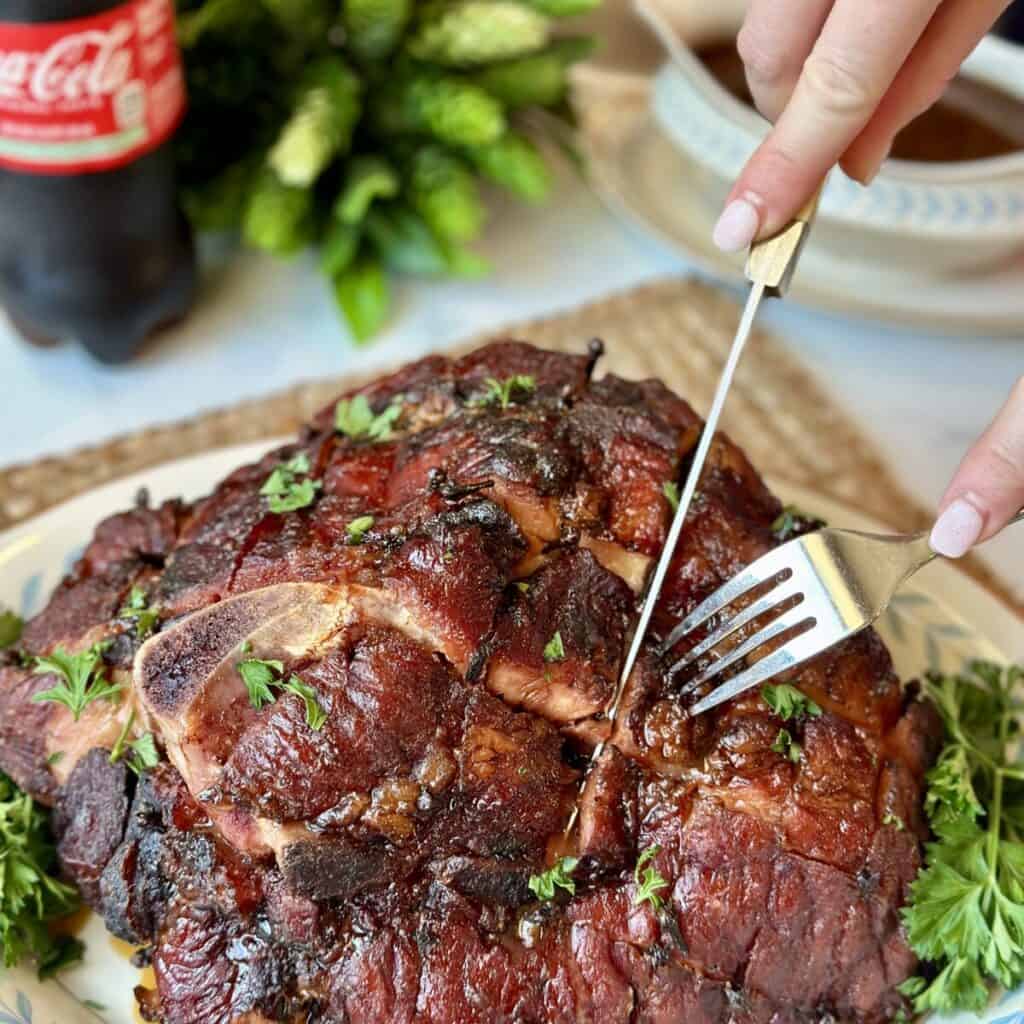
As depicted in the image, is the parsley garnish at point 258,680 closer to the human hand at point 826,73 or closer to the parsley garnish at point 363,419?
the parsley garnish at point 363,419

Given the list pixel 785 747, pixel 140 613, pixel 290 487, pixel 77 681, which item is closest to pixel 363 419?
pixel 290 487

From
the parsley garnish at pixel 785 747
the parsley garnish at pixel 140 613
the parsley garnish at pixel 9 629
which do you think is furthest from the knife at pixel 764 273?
the parsley garnish at pixel 9 629

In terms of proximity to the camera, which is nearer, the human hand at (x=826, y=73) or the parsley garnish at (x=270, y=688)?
the human hand at (x=826, y=73)

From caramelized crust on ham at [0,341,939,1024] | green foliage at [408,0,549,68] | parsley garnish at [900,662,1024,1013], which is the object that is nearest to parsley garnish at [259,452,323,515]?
caramelized crust on ham at [0,341,939,1024]

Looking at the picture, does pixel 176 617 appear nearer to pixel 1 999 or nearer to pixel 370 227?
pixel 1 999

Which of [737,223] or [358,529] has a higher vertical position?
[737,223]

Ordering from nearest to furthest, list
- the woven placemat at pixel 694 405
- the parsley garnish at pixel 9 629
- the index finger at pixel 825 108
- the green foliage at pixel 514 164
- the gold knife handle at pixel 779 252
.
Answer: the index finger at pixel 825 108
the gold knife handle at pixel 779 252
the parsley garnish at pixel 9 629
the woven placemat at pixel 694 405
the green foliage at pixel 514 164

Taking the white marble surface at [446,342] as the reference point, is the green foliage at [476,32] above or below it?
above

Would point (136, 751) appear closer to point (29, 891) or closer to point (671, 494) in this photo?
point (29, 891)
